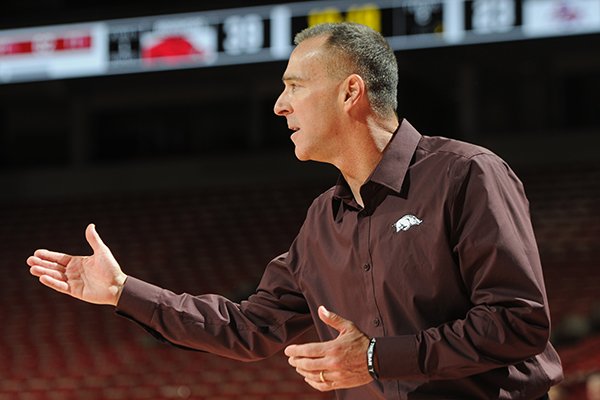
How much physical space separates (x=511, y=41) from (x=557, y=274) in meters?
1.82

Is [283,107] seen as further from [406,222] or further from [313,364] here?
[313,364]

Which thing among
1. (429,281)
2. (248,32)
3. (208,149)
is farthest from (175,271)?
(429,281)

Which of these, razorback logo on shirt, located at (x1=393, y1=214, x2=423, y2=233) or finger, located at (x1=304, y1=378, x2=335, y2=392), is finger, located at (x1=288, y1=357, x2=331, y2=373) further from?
razorback logo on shirt, located at (x1=393, y1=214, x2=423, y2=233)

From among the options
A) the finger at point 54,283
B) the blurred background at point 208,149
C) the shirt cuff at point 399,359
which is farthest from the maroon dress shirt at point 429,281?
the blurred background at point 208,149

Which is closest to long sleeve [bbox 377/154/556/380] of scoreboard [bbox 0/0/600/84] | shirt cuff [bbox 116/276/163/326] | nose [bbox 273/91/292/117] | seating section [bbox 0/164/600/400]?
nose [bbox 273/91/292/117]

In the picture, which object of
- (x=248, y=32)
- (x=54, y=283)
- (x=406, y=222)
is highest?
(x=248, y=32)

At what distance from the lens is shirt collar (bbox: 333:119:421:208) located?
1.62 metres

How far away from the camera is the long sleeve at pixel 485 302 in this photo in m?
1.40

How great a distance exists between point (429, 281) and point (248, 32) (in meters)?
6.01

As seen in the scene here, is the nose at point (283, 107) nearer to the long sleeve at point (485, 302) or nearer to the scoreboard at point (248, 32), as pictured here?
the long sleeve at point (485, 302)

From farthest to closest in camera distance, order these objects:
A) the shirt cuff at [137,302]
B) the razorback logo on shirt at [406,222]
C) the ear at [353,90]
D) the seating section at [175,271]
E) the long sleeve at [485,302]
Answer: the seating section at [175,271], the shirt cuff at [137,302], the ear at [353,90], the razorback logo on shirt at [406,222], the long sleeve at [485,302]

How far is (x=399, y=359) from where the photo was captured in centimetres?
144

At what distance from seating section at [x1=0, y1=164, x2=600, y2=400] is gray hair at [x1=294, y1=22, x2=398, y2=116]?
3.66 m

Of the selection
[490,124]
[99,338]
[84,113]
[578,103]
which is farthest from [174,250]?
[578,103]
